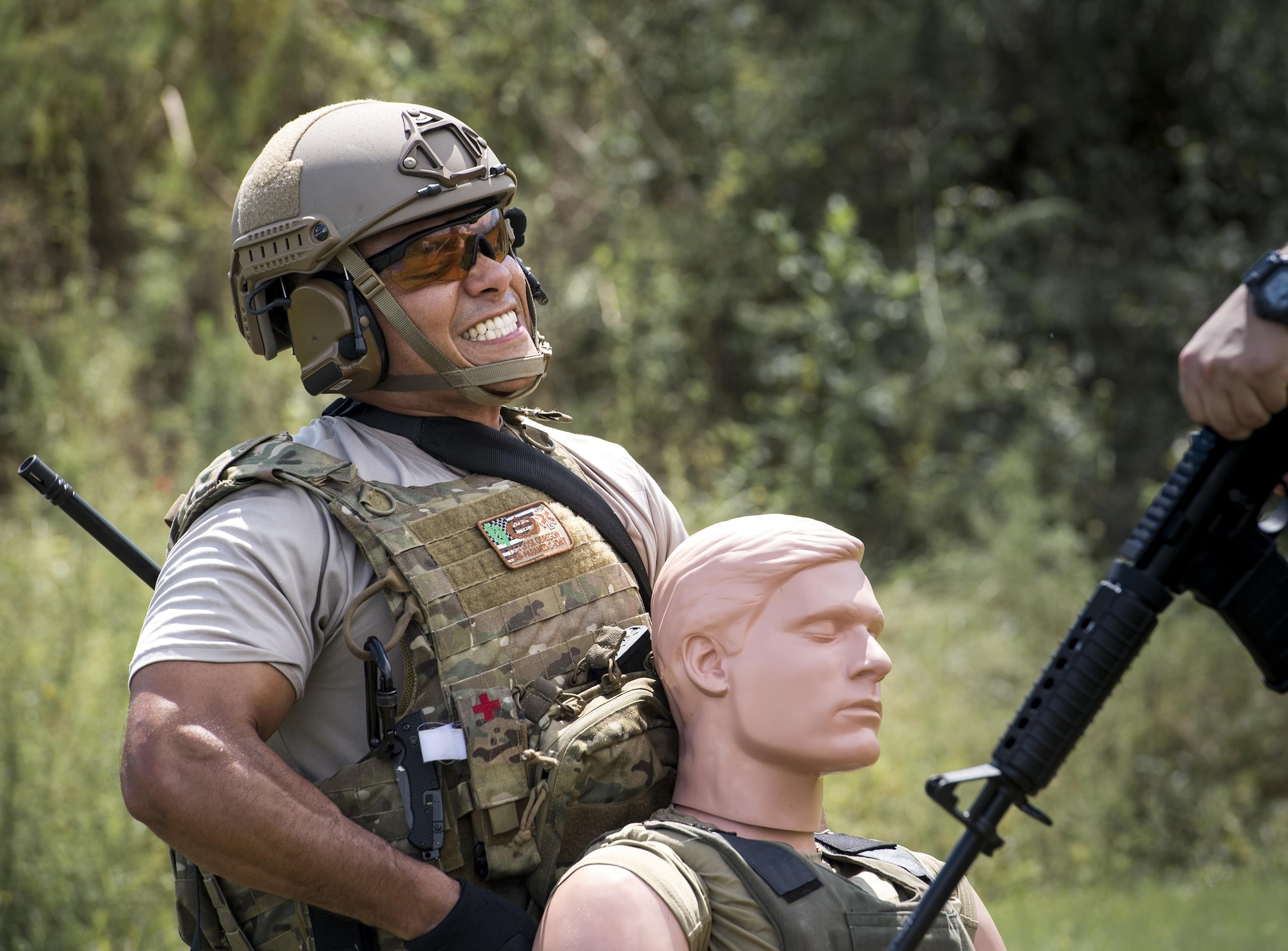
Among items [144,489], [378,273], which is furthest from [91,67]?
[378,273]

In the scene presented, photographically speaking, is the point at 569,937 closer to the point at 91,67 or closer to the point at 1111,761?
the point at 1111,761

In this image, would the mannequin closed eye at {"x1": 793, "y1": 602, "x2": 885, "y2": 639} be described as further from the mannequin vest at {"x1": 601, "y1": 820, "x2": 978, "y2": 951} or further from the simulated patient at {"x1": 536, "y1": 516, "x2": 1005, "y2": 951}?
the mannequin vest at {"x1": 601, "y1": 820, "x2": 978, "y2": 951}

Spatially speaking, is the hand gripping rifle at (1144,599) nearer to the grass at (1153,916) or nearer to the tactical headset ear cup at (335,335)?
the tactical headset ear cup at (335,335)

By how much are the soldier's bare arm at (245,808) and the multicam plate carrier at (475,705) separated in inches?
5.7

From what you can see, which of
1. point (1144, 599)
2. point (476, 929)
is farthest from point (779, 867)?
point (1144, 599)

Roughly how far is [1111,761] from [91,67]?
8.36 meters

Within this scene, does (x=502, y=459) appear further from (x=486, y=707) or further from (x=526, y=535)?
(x=486, y=707)

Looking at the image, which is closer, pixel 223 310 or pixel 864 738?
pixel 864 738

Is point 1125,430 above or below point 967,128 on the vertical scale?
below

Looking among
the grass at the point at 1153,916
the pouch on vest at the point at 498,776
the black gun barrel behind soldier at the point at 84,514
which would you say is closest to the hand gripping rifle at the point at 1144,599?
the pouch on vest at the point at 498,776

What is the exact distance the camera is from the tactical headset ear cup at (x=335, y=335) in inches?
116

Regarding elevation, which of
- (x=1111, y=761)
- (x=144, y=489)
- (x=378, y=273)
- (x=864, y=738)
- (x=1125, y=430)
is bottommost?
(x=1111, y=761)

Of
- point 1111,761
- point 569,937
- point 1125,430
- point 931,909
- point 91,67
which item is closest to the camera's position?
point 931,909

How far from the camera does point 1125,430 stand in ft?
35.3
